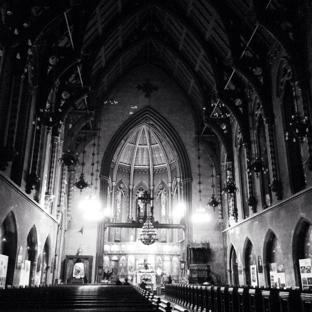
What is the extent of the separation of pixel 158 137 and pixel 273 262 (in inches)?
738

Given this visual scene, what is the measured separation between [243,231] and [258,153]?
534 cm

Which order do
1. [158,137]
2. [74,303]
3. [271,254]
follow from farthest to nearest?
[158,137]
[271,254]
[74,303]

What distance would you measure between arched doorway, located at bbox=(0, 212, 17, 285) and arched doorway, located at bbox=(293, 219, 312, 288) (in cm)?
1156

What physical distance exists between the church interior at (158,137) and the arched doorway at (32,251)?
5cm

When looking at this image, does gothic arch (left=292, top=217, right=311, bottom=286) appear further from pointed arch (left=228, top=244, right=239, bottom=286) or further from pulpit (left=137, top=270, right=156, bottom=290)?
pulpit (left=137, top=270, right=156, bottom=290)

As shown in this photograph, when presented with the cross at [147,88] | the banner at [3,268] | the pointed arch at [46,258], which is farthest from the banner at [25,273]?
the cross at [147,88]

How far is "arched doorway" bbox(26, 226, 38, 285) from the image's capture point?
57.2 ft

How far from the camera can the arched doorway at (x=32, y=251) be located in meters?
17.4

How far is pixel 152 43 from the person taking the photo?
28.3 m

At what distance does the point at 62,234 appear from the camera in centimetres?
2469

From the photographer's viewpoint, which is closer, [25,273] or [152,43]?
[25,273]

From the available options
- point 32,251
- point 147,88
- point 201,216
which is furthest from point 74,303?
point 147,88

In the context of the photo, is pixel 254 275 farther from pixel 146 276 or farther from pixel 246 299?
pixel 146 276

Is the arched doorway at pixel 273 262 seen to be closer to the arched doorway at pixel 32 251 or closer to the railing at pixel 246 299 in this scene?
the railing at pixel 246 299
